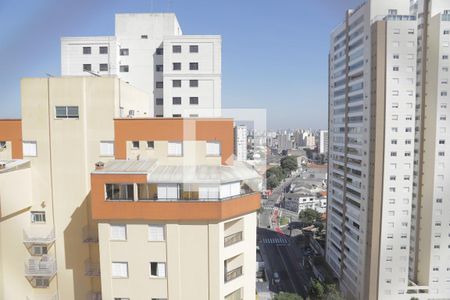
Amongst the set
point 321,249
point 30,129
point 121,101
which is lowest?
point 321,249

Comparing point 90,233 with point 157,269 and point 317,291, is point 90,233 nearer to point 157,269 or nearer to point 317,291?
point 157,269

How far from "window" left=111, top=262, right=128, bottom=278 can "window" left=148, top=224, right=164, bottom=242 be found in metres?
0.38

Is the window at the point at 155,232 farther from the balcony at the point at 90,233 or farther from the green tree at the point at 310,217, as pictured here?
the green tree at the point at 310,217

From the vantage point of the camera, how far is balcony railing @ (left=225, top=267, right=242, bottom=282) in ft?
9.78

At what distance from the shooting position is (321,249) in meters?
13.3

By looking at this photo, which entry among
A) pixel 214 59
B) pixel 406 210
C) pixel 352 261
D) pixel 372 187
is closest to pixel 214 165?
pixel 214 59

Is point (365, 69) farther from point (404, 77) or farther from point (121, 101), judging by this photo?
point (121, 101)

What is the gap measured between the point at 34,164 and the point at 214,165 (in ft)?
6.37

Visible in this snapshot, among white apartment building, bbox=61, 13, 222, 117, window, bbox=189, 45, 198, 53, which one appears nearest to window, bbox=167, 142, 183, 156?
white apartment building, bbox=61, 13, 222, 117

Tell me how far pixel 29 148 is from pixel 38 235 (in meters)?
0.95

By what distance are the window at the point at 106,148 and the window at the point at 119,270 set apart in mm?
1133

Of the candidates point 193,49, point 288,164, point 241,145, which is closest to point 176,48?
point 193,49

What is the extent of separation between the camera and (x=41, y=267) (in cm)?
317

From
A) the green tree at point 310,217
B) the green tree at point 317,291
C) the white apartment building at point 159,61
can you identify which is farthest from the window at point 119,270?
the green tree at point 310,217
